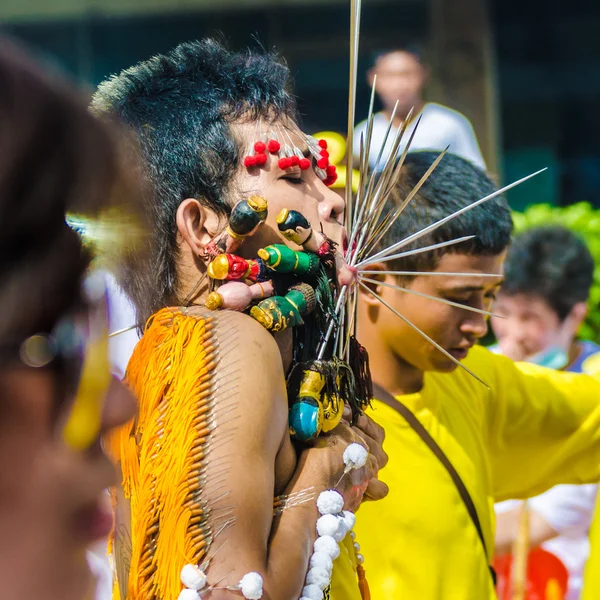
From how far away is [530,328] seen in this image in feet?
14.0

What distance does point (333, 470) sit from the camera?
5.58 feet

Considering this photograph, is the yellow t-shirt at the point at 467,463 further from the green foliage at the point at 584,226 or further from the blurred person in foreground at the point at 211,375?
the green foliage at the point at 584,226

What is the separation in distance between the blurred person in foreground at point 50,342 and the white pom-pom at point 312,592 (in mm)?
696

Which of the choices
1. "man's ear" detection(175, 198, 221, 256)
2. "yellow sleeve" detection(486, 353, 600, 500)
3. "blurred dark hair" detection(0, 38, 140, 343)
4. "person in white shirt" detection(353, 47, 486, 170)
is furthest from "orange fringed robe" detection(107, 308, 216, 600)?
"person in white shirt" detection(353, 47, 486, 170)

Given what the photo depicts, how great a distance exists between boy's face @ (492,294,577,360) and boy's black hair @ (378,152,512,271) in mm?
1607

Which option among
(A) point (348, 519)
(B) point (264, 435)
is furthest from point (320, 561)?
(B) point (264, 435)

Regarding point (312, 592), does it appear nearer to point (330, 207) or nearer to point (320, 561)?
point (320, 561)

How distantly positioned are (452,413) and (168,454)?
1.28m

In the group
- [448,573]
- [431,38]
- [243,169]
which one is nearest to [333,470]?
[243,169]

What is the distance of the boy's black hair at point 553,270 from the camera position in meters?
4.29

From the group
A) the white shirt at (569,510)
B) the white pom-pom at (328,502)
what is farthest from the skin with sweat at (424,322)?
the white shirt at (569,510)

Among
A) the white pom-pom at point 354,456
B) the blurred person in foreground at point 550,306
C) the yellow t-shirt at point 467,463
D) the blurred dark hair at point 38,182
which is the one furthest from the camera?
the blurred person in foreground at point 550,306

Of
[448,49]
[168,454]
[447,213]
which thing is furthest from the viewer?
[448,49]

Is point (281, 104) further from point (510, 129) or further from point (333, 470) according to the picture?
point (510, 129)
